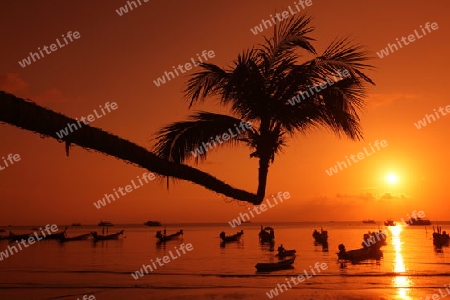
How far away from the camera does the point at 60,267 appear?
43.3m

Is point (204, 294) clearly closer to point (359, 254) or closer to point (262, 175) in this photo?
point (359, 254)

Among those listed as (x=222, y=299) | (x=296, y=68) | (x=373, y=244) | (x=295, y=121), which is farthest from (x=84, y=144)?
(x=373, y=244)

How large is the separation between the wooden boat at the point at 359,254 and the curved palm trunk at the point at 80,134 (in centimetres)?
4483

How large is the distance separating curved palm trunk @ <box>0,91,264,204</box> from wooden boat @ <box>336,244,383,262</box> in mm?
44827

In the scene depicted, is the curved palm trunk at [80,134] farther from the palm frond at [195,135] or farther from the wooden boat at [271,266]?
the wooden boat at [271,266]

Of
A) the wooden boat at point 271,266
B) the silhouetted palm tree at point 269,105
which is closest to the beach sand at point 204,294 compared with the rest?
the wooden boat at point 271,266

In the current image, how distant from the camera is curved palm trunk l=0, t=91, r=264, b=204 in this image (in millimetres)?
2072

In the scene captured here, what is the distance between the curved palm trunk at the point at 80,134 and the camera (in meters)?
2.07

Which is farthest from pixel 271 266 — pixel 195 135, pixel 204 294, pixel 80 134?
pixel 80 134

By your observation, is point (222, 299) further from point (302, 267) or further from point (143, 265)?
point (143, 265)

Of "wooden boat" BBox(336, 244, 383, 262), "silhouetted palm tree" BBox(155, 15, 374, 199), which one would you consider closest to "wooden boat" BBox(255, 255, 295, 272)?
"wooden boat" BBox(336, 244, 383, 262)

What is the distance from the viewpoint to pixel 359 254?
150 feet

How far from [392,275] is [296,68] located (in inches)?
1416

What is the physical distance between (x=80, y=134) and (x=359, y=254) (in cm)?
4708
